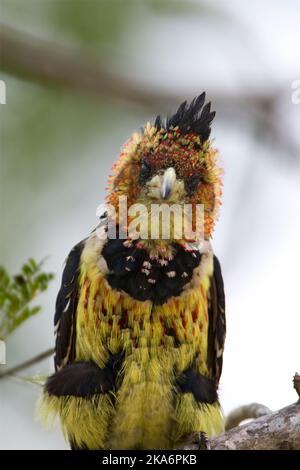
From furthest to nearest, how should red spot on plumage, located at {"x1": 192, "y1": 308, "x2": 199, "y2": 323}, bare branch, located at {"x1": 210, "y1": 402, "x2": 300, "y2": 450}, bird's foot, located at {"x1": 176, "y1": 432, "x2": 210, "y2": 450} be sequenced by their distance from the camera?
1. red spot on plumage, located at {"x1": 192, "y1": 308, "x2": 199, "y2": 323}
2. bird's foot, located at {"x1": 176, "y1": 432, "x2": 210, "y2": 450}
3. bare branch, located at {"x1": 210, "y1": 402, "x2": 300, "y2": 450}

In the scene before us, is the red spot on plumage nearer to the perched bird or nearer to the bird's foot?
the perched bird

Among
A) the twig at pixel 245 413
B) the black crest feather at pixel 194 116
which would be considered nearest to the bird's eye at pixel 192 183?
the black crest feather at pixel 194 116

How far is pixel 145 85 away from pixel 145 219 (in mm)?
671

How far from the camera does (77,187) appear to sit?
6.32m

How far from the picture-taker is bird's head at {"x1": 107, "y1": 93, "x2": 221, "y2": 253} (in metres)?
4.33

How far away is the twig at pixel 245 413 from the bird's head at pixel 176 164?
A: 93 cm

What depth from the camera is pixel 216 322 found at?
15.1ft

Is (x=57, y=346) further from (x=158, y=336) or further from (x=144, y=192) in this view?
(x=144, y=192)

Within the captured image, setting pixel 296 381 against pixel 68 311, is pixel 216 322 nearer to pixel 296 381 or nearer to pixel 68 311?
pixel 68 311

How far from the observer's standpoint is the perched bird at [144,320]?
4.18 meters

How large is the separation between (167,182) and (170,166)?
199 mm

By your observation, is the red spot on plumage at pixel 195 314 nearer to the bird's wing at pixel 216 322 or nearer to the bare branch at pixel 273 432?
the bird's wing at pixel 216 322

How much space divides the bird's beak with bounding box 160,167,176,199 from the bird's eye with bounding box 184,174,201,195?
118mm

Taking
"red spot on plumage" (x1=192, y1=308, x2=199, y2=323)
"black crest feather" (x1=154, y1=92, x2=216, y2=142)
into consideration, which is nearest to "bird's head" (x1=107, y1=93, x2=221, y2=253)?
"black crest feather" (x1=154, y1=92, x2=216, y2=142)
